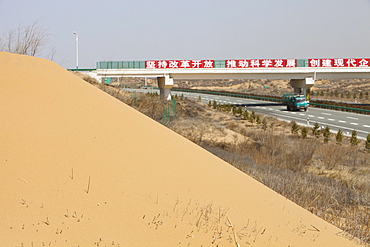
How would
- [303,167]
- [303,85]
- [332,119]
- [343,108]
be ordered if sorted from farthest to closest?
[303,85] < [343,108] < [332,119] < [303,167]

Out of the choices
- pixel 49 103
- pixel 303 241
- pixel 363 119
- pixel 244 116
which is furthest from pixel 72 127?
pixel 363 119

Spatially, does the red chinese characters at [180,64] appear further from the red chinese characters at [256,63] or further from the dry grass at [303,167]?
the dry grass at [303,167]

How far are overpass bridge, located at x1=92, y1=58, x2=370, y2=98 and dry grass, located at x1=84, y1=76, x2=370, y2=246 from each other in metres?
17.6

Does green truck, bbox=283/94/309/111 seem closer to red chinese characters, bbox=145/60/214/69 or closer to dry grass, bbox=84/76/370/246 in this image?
red chinese characters, bbox=145/60/214/69

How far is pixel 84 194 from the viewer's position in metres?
5.91

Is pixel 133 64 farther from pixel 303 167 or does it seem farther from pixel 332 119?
pixel 303 167

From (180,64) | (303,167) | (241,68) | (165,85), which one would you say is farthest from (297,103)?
(303,167)

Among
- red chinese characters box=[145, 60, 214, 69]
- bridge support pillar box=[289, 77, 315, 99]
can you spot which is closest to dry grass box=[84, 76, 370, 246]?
red chinese characters box=[145, 60, 214, 69]

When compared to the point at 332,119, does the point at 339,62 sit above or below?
above

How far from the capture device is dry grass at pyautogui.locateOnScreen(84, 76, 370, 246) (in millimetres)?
9445

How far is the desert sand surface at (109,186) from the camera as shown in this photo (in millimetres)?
5387

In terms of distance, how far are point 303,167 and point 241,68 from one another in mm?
34896

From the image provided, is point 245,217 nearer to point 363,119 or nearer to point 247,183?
point 247,183

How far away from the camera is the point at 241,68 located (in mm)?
52406
